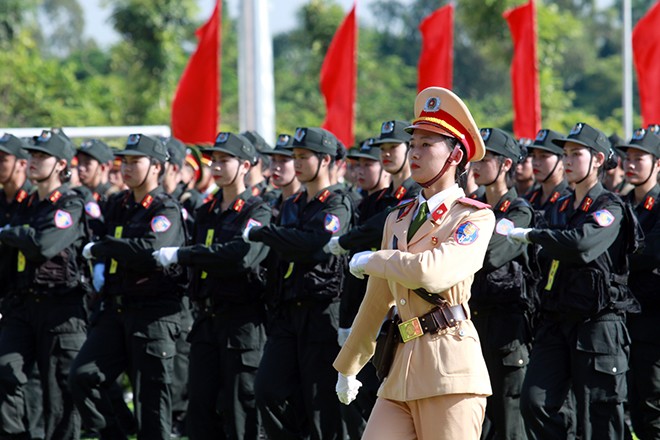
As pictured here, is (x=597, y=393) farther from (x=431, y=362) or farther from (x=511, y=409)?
(x=431, y=362)

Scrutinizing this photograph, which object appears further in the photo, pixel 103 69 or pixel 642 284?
pixel 103 69

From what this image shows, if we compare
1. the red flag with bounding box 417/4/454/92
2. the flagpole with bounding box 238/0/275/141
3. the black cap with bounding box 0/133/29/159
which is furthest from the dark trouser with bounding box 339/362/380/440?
the flagpole with bounding box 238/0/275/141

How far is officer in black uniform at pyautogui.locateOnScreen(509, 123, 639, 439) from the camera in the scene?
7.70 meters

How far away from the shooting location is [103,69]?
212ft

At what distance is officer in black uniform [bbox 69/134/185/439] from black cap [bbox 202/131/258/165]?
0.54 metres

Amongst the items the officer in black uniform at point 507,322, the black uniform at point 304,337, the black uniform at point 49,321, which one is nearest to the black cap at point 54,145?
the black uniform at point 49,321

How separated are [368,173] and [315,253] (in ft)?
3.82

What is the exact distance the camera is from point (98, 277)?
9930mm

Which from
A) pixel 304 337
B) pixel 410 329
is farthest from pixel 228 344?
pixel 410 329

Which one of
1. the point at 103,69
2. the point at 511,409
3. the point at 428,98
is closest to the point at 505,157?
the point at 511,409

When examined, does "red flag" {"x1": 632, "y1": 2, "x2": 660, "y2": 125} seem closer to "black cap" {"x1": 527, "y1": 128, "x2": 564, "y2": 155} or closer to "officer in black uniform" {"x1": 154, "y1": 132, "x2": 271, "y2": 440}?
"black cap" {"x1": 527, "y1": 128, "x2": 564, "y2": 155}

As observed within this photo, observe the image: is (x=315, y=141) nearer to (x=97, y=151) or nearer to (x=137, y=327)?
(x=137, y=327)

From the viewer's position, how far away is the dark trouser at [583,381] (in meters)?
7.71

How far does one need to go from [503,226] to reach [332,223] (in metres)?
1.24
